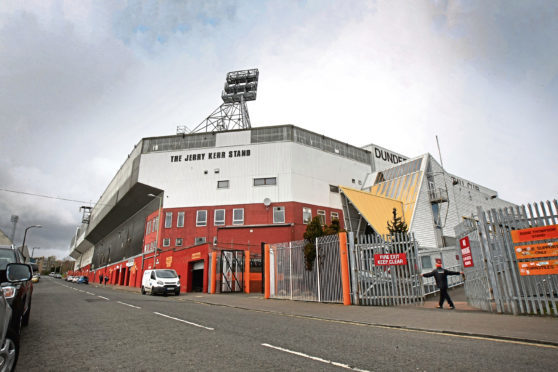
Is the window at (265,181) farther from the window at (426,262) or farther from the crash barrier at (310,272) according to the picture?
the crash barrier at (310,272)

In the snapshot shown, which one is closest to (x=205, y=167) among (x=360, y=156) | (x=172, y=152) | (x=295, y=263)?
(x=172, y=152)

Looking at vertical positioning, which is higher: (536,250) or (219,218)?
(219,218)

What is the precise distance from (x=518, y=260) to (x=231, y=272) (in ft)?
68.3

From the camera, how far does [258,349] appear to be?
5.38 m

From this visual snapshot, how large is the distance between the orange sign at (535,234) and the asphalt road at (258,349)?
13.4 feet

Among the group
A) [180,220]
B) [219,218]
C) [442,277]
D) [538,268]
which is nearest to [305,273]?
[442,277]

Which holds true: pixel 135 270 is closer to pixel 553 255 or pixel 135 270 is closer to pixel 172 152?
pixel 172 152

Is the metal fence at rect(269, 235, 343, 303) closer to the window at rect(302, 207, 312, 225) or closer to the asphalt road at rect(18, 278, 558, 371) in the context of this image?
the asphalt road at rect(18, 278, 558, 371)

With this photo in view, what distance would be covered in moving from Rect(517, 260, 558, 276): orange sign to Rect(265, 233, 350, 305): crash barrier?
637cm

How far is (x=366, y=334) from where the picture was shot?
6.84 m

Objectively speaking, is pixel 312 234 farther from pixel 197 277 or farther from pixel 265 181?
pixel 265 181

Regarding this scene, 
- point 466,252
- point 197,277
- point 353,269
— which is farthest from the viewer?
point 197,277

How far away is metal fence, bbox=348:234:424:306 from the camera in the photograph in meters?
12.6

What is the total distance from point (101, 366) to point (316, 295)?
1163 cm
